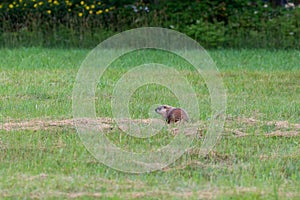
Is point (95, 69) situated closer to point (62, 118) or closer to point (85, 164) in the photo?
point (62, 118)

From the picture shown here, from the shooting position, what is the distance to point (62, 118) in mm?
9133

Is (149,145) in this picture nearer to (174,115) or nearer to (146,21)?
(174,115)

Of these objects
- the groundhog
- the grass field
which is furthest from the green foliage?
the groundhog

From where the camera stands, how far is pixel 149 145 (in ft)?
25.9

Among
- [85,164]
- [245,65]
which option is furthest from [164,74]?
[85,164]

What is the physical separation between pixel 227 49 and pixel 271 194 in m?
11.7

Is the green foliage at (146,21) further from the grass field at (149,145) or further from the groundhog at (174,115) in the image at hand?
the groundhog at (174,115)

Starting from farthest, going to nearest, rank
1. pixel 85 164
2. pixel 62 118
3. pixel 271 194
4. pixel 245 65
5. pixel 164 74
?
1. pixel 245 65
2. pixel 164 74
3. pixel 62 118
4. pixel 85 164
5. pixel 271 194

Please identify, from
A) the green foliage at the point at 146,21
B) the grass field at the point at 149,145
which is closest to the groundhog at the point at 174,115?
the grass field at the point at 149,145

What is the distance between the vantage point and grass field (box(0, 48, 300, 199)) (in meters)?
6.26

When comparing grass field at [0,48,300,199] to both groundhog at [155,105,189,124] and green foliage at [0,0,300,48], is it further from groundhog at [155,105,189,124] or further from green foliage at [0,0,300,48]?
green foliage at [0,0,300,48]

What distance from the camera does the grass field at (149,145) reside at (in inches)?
247

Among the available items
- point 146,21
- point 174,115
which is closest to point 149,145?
point 174,115

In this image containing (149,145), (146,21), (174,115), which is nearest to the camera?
(149,145)
